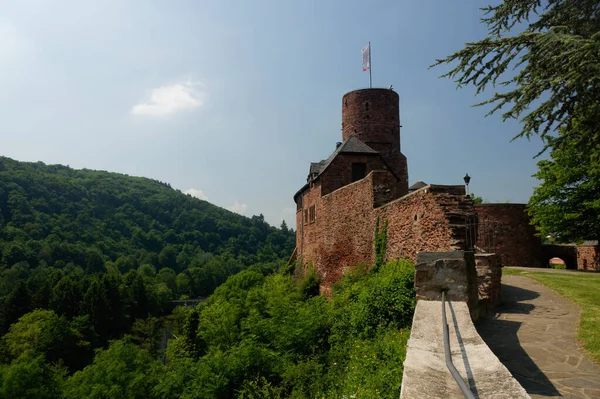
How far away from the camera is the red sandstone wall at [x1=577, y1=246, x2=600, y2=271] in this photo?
82.0ft

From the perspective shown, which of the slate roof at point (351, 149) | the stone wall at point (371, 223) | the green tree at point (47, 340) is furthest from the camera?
the green tree at point (47, 340)

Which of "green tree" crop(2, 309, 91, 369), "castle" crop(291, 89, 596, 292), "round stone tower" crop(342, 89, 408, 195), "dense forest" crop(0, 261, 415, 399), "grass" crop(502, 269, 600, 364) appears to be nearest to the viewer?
"grass" crop(502, 269, 600, 364)

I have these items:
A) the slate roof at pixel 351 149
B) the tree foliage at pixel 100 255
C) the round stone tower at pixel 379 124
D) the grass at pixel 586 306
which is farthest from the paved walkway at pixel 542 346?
the tree foliage at pixel 100 255

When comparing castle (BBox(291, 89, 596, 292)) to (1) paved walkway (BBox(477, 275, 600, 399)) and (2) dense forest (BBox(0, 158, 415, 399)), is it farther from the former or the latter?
(1) paved walkway (BBox(477, 275, 600, 399))

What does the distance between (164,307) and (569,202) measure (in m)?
81.3

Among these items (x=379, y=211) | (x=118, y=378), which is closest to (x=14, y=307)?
(x=118, y=378)

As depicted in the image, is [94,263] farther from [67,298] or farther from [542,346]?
[542,346]

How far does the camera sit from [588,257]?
26688mm

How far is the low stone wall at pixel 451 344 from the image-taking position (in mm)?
2691

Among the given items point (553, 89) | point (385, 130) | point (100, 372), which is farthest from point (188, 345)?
point (553, 89)

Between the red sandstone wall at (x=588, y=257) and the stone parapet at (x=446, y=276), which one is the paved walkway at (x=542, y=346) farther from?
the red sandstone wall at (x=588, y=257)

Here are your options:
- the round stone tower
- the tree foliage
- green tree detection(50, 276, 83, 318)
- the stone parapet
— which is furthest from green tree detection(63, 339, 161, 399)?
green tree detection(50, 276, 83, 318)

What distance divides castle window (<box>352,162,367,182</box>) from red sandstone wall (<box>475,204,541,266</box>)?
28.1 ft

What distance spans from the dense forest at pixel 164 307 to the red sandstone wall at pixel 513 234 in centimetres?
1281
